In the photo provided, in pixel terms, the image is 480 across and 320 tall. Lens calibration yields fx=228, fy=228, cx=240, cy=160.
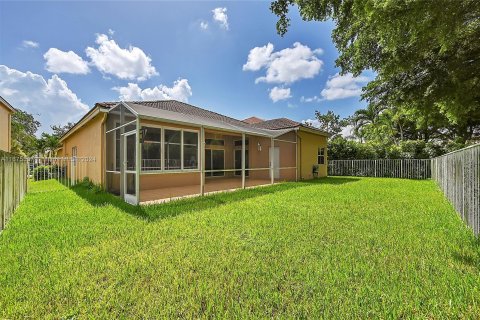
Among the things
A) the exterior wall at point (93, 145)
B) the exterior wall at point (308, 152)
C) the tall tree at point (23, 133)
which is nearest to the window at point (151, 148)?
the exterior wall at point (93, 145)

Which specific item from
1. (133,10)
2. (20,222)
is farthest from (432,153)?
(20,222)

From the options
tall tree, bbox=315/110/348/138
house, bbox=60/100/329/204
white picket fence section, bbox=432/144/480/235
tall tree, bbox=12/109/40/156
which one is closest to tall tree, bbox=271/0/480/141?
white picket fence section, bbox=432/144/480/235

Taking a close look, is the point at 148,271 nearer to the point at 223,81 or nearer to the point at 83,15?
the point at 83,15

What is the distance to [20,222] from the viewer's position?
4.98 m

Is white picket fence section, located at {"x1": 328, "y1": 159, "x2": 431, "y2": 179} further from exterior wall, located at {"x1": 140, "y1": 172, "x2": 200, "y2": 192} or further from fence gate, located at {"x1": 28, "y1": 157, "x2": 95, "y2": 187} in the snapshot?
fence gate, located at {"x1": 28, "y1": 157, "x2": 95, "y2": 187}

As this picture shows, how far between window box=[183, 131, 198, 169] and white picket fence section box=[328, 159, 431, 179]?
1337cm

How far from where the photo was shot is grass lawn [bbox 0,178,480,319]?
2.16m

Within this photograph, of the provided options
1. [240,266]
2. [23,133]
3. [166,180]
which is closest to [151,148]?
[166,180]

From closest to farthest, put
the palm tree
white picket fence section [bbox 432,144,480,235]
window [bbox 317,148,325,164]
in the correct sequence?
1. white picket fence section [bbox 432,144,480,235]
2. window [bbox 317,148,325,164]
3. the palm tree

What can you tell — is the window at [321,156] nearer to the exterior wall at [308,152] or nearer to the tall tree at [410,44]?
the exterior wall at [308,152]

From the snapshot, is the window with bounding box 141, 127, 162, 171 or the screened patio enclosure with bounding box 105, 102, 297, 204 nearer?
the screened patio enclosure with bounding box 105, 102, 297, 204

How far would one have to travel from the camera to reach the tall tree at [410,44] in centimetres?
448

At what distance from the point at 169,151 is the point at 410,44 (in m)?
9.39

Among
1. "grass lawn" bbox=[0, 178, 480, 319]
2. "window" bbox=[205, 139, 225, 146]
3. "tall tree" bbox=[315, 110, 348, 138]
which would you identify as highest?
"tall tree" bbox=[315, 110, 348, 138]
